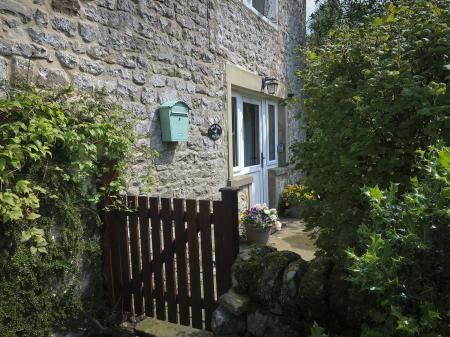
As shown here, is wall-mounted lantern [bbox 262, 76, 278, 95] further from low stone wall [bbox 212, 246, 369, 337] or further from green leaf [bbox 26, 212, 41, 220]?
green leaf [bbox 26, 212, 41, 220]

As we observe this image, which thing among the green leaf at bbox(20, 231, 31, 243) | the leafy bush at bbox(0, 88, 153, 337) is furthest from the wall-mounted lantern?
the green leaf at bbox(20, 231, 31, 243)

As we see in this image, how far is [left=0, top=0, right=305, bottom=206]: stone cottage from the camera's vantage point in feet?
9.02

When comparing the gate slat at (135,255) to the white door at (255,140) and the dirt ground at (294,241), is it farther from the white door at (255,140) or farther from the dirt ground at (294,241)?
the white door at (255,140)

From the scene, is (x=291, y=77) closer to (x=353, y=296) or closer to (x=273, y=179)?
(x=273, y=179)

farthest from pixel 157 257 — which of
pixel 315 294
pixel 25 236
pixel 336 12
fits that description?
pixel 336 12

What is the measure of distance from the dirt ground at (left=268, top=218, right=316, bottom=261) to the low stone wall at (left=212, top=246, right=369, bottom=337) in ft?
7.90

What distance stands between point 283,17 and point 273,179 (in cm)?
331

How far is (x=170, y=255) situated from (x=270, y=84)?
4480mm

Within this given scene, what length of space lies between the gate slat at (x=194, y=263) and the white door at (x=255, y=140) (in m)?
3.32

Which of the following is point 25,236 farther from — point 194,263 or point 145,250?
point 194,263

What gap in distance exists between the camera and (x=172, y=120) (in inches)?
156

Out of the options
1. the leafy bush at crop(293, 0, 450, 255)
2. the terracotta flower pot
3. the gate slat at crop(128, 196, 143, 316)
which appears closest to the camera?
the leafy bush at crop(293, 0, 450, 255)

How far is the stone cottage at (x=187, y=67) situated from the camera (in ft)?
9.02

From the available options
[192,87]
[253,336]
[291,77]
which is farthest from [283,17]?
[253,336]
